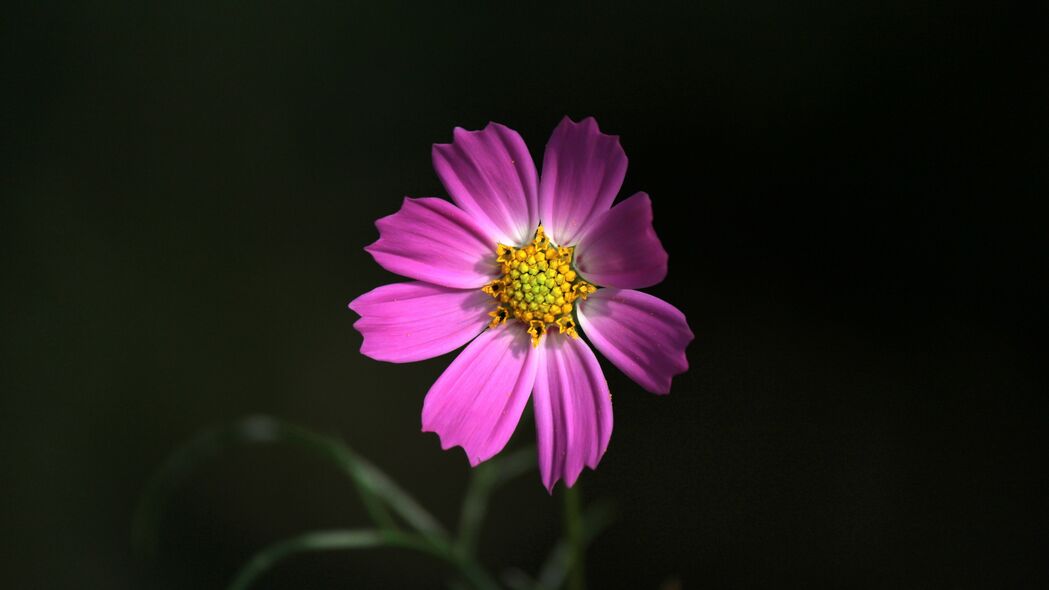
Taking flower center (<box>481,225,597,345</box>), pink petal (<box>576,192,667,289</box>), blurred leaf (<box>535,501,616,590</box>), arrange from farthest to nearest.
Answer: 1. blurred leaf (<box>535,501,616,590</box>)
2. flower center (<box>481,225,597,345</box>)
3. pink petal (<box>576,192,667,289</box>)

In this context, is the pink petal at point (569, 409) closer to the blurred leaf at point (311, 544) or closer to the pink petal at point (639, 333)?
the pink petal at point (639, 333)

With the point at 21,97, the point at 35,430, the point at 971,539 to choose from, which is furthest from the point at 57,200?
the point at 971,539

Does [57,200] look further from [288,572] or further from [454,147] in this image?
[454,147]

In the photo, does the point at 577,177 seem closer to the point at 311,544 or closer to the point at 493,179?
the point at 493,179

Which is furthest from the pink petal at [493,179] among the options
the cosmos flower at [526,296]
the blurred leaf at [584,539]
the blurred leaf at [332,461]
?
the blurred leaf at [584,539]

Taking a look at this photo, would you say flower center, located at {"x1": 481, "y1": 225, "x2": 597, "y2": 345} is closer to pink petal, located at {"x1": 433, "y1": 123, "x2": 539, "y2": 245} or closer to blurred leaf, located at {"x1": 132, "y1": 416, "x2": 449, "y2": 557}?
pink petal, located at {"x1": 433, "y1": 123, "x2": 539, "y2": 245}

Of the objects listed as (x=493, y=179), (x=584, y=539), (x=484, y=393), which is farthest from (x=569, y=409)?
(x=584, y=539)

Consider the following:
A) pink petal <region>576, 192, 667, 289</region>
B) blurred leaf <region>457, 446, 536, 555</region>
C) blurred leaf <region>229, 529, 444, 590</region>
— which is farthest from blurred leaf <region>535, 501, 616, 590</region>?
pink petal <region>576, 192, 667, 289</region>
